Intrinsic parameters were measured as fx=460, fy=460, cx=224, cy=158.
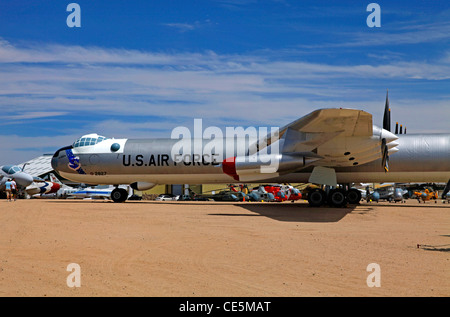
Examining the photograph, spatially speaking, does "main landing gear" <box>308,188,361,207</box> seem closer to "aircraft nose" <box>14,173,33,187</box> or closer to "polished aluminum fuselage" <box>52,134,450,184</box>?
"polished aluminum fuselage" <box>52,134,450,184</box>

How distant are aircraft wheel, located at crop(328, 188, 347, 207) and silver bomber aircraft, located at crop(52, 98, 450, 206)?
0.05 m

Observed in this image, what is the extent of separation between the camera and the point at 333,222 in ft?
53.9

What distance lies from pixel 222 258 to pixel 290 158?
1223 centimetres

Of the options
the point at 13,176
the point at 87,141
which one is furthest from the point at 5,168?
the point at 87,141

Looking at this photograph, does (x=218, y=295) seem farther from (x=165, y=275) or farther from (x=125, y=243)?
(x=125, y=243)

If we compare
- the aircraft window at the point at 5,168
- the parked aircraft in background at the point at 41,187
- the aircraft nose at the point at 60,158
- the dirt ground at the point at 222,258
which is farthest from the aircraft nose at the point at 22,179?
the dirt ground at the point at 222,258

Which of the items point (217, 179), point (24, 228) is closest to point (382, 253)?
point (24, 228)

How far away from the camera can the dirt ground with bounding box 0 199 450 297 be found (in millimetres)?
6466

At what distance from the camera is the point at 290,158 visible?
20547mm

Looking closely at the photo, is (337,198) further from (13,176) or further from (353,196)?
(13,176)

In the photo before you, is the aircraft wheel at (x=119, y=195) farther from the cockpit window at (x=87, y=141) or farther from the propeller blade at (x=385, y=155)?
the propeller blade at (x=385, y=155)

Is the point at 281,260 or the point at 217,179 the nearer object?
the point at 281,260
